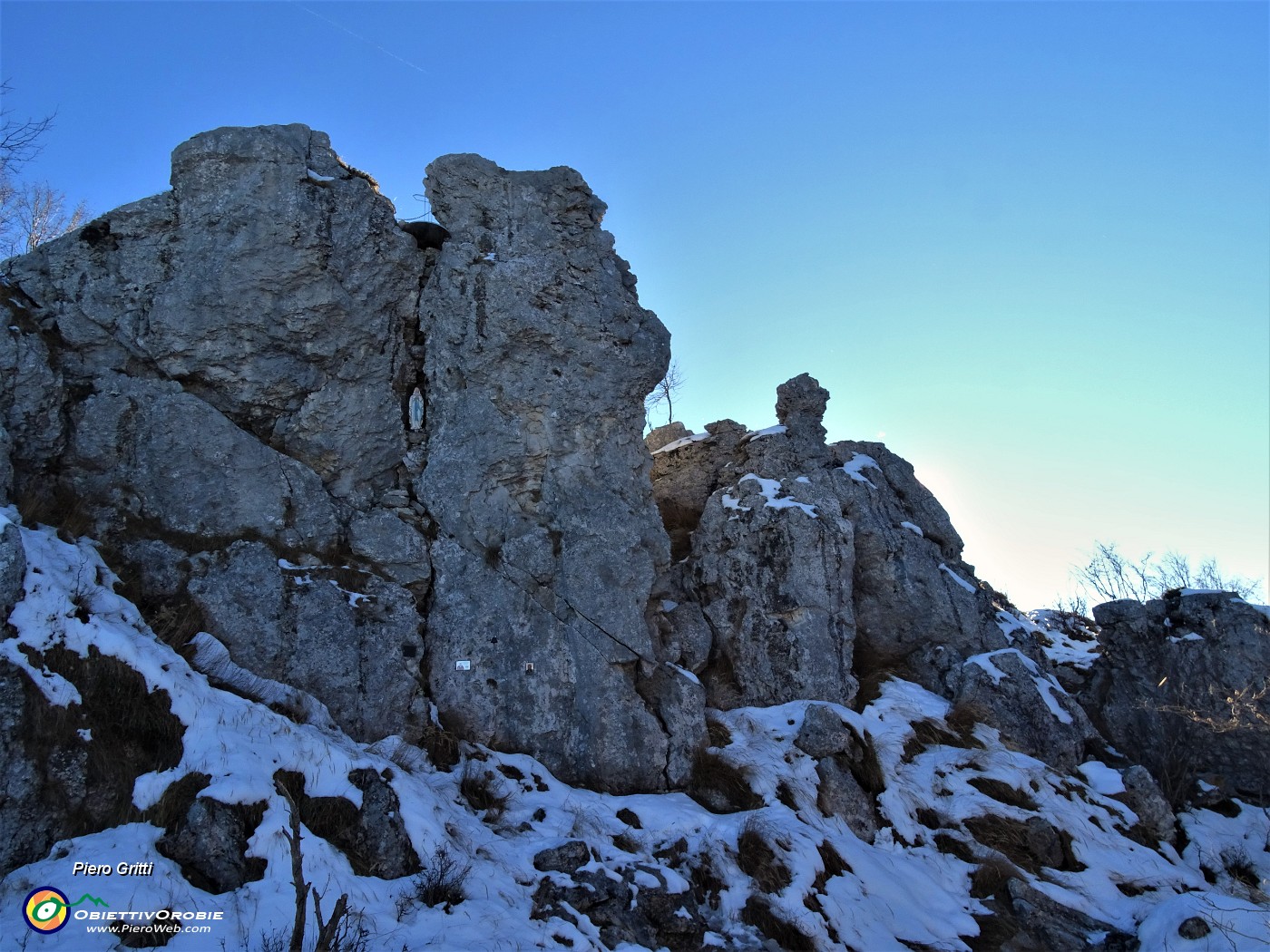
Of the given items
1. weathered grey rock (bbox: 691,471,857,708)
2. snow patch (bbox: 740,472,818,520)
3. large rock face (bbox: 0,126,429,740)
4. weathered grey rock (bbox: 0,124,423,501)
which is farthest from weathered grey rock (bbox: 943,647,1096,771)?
weathered grey rock (bbox: 0,124,423,501)

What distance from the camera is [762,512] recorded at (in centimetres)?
1484

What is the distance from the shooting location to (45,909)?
237 inches

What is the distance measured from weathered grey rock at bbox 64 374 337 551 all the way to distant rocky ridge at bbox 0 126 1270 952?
4 cm

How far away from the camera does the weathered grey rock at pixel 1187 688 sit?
14.1 metres

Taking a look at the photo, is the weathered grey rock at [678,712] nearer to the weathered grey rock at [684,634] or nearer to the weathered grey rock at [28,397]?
the weathered grey rock at [684,634]

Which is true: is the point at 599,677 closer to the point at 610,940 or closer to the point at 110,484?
the point at 610,940

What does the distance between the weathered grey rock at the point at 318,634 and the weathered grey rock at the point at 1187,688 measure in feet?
43.7

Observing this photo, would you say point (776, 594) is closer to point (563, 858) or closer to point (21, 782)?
point (563, 858)

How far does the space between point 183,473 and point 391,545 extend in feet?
9.49

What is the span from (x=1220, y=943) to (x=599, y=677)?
8.11m

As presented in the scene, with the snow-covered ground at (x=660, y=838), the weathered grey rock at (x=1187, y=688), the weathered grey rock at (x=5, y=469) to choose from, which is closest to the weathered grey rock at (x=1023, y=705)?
the snow-covered ground at (x=660, y=838)

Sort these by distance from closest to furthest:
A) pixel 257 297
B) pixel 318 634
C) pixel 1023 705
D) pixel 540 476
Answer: pixel 318 634 < pixel 257 297 < pixel 540 476 < pixel 1023 705

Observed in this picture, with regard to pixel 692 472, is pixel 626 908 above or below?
below

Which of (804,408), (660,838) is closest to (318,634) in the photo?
(660,838)
